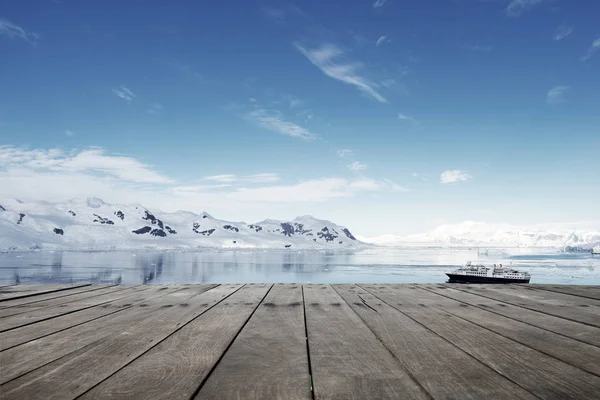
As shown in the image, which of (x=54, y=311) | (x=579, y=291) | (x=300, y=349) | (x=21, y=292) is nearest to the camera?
(x=300, y=349)

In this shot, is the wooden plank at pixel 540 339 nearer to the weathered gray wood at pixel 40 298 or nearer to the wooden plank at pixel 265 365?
the wooden plank at pixel 265 365

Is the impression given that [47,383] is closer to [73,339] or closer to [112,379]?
[112,379]

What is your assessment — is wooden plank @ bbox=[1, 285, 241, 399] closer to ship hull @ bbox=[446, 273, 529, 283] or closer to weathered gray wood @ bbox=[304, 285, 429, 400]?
weathered gray wood @ bbox=[304, 285, 429, 400]

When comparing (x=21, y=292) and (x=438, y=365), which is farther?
(x=21, y=292)

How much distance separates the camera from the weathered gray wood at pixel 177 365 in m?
1.53

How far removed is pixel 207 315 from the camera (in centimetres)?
321

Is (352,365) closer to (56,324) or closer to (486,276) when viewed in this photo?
(56,324)

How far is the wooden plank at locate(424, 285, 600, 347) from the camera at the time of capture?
253 cm

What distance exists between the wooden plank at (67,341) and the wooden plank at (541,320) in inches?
111

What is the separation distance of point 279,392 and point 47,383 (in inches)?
37.1

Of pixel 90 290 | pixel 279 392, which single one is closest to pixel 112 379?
pixel 279 392

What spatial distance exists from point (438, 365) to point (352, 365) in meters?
0.39

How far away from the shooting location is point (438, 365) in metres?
1.83

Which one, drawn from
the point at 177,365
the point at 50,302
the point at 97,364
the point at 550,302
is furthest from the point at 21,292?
the point at 550,302
